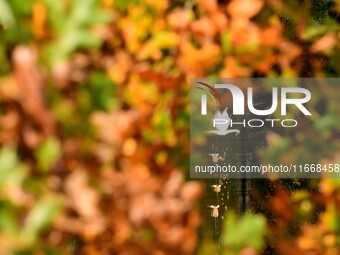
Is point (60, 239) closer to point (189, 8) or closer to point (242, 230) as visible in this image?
point (242, 230)

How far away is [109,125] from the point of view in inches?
58.3

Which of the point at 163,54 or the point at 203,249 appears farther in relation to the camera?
the point at 163,54

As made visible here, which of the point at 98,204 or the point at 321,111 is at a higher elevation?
the point at 321,111

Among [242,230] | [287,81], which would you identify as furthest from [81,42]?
[287,81]

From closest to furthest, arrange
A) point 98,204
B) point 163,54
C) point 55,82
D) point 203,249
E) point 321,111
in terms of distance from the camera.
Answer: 1. point 55,82
2. point 98,204
3. point 203,249
4. point 163,54
5. point 321,111

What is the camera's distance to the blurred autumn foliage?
4.53ft

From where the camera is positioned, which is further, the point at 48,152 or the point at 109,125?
the point at 109,125

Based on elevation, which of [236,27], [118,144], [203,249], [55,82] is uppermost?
[236,27]

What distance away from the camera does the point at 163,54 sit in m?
2.10

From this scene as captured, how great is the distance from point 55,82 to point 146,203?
0.38m

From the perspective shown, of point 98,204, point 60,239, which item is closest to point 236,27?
point 98,204

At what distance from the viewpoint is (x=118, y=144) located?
1.54m

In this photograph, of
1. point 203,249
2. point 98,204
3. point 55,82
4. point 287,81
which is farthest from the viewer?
point 287,81

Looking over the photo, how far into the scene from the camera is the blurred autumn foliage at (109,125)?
1380mm
